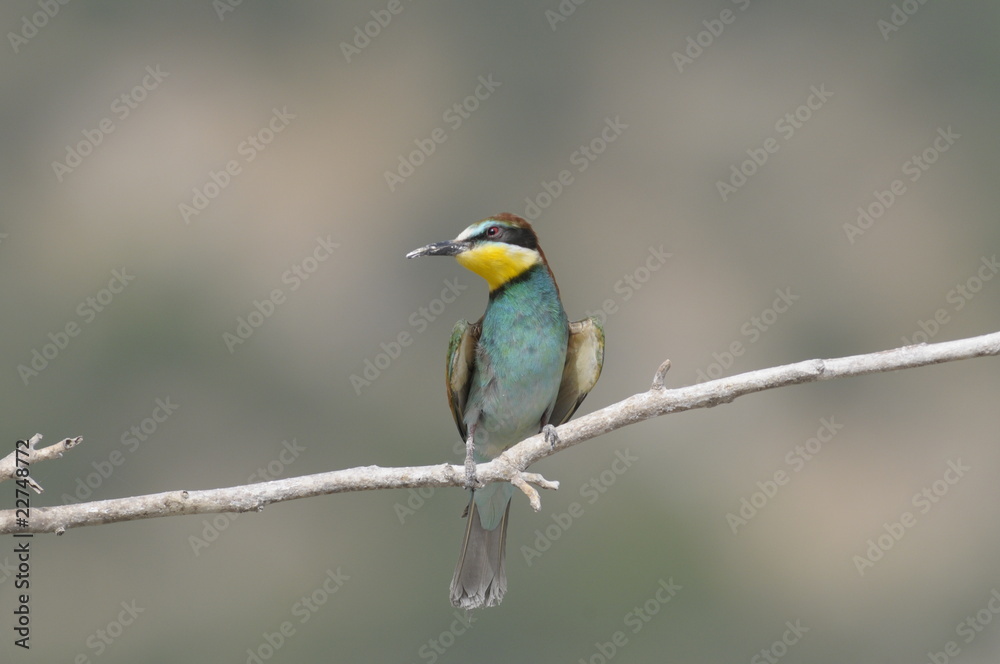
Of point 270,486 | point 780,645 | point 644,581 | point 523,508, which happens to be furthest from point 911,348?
point 780,645

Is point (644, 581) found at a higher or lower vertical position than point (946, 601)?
higher

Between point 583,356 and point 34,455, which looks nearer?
point 34,455

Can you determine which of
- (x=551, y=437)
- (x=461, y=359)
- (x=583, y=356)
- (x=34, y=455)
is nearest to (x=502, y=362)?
(x=461, y=359)

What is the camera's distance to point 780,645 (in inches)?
355

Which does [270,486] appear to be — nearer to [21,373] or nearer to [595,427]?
[595,427]

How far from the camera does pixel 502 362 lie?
2656 millimetres

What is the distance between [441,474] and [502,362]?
64 cm

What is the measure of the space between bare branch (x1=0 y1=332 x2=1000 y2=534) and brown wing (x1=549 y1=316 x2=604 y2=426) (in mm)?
665

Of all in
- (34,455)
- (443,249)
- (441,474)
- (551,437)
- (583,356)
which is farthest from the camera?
(583,356)

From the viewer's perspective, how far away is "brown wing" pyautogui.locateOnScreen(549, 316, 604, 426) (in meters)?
2.76

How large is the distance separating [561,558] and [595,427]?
6.90 m

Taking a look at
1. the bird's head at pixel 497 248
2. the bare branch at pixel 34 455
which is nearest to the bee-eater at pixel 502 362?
the bird's head at pixel 497 248

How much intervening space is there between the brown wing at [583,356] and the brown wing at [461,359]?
206mm

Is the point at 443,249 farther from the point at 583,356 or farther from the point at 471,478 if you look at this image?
the point at 471,478
